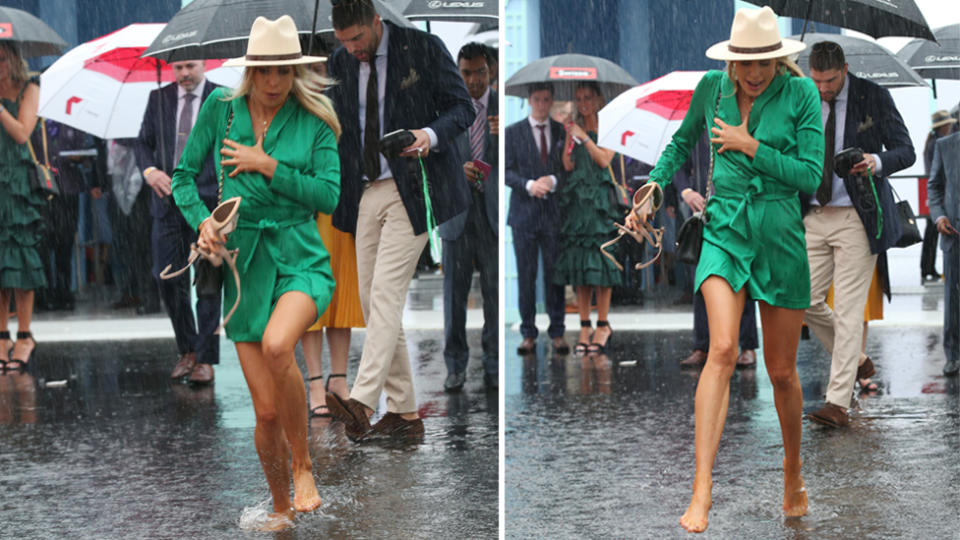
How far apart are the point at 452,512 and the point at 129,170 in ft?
19.4

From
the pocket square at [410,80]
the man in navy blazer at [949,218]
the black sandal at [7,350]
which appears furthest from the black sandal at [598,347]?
the pocket square at [410,80]

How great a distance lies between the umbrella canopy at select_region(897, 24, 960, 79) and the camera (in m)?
9.34

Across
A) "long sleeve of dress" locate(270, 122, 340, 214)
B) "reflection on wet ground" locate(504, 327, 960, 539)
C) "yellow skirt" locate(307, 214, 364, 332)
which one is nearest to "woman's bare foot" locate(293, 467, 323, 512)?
"reflection on wet ground" locate(504, 327, 960, 539)

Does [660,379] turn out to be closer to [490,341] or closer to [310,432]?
[490,341]

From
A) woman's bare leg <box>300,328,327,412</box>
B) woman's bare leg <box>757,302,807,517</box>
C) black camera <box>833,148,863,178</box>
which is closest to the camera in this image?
woman's bare leg <box>757,302,807,517</box>

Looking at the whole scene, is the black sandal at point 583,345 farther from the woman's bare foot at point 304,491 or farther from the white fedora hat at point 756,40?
the white fedora hat at point 756,40

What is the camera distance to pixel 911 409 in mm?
7906

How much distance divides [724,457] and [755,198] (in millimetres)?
1710

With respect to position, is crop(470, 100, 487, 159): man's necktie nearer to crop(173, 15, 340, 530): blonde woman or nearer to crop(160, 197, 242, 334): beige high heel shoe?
crop(173, 15, 340, 530): blonde woman

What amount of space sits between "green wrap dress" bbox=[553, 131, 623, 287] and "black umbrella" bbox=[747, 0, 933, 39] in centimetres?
382

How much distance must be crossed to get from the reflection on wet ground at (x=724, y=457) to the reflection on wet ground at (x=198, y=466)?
22 cm

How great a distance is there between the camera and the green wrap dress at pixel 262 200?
5234mm

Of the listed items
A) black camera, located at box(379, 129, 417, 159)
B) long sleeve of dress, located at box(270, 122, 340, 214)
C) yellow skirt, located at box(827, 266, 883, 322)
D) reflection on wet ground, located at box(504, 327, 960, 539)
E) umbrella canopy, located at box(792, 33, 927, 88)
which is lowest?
reflection on wet ground, located at box(504, 327, 960, 539)

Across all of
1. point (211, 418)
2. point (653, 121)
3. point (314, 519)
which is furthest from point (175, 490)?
point (653, 121)
